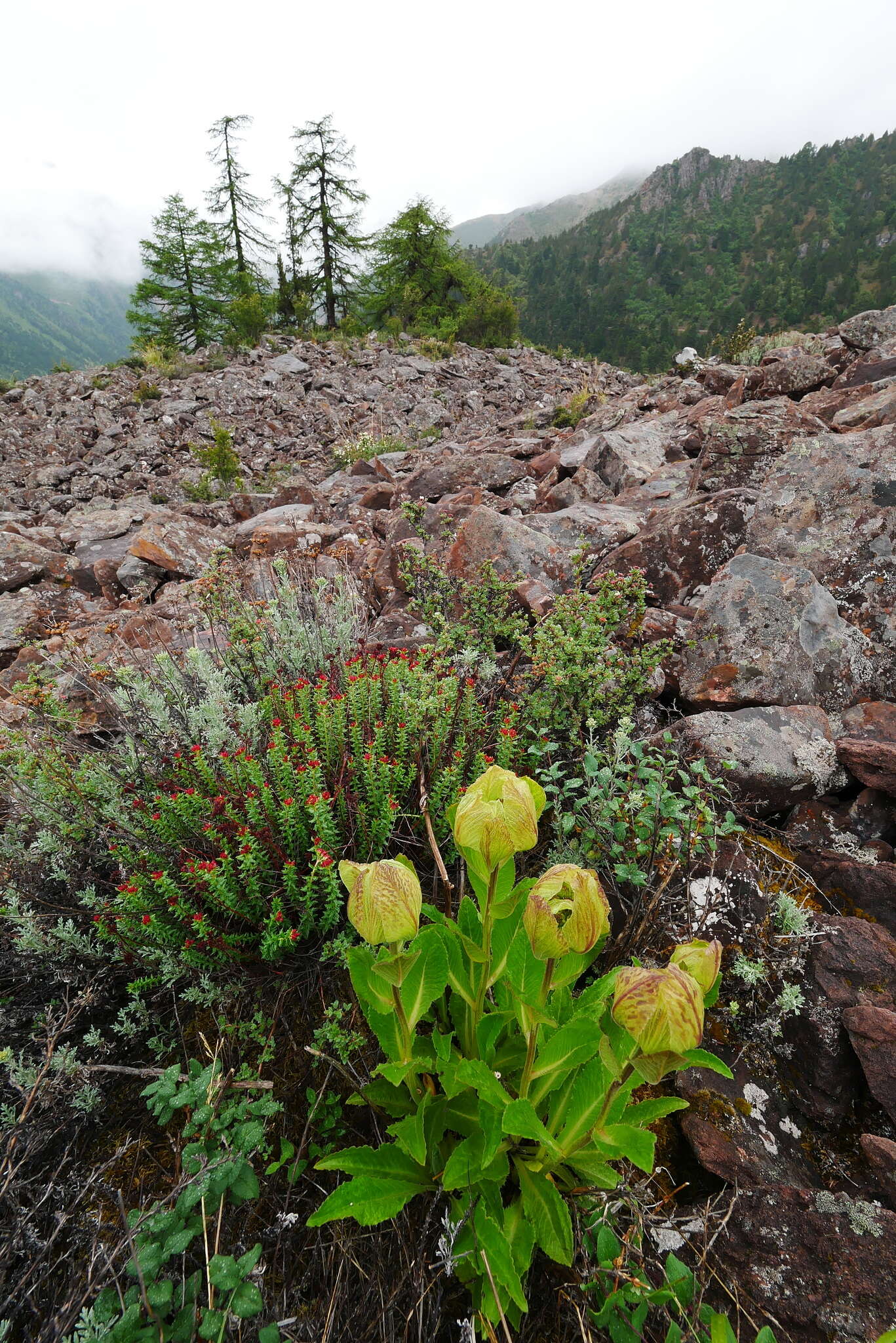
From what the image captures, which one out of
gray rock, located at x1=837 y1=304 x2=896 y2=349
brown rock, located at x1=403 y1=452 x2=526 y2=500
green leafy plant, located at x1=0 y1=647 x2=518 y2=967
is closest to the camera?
green leafy plant, located at x1=0 y1=647 x2=518 y2=967

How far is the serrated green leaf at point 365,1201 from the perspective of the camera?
1.22 meters

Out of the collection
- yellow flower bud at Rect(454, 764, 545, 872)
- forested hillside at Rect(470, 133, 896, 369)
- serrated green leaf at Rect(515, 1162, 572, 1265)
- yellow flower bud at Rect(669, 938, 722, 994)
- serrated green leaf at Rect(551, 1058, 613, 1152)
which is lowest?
serrated green leaf at Rect(515, 1162, 572, 1265)

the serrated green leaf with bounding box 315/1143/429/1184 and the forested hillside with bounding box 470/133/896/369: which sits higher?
the forested hillside with bounding box 470/133/896/369

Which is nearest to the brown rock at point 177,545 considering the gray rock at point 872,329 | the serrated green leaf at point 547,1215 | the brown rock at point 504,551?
the brown rock at point 504,551

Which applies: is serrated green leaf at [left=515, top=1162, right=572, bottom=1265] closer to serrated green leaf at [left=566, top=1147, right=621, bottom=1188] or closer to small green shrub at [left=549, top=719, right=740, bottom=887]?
serrated green leaf at [left=566, top=1147, right=621, bottom=1188]

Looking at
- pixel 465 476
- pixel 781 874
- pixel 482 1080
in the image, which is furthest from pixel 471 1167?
pixel 465 476

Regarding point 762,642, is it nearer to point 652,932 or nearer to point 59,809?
point 652,932

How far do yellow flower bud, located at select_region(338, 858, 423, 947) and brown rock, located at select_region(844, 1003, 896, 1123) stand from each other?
1.57m

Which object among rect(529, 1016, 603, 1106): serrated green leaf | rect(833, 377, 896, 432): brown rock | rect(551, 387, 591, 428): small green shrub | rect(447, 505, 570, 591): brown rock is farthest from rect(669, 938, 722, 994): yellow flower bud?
rect(551, 387, 591, 428): small green shrub

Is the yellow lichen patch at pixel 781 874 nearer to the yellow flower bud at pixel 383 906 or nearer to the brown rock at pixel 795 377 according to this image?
the yellow flower bud at pixel 383 906

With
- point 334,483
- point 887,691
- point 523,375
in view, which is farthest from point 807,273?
point 887,691

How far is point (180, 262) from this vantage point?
22406 millimetres

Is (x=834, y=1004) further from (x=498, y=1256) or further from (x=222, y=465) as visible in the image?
(x=222, y=465)

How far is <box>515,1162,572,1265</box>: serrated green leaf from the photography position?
1.22 meters
